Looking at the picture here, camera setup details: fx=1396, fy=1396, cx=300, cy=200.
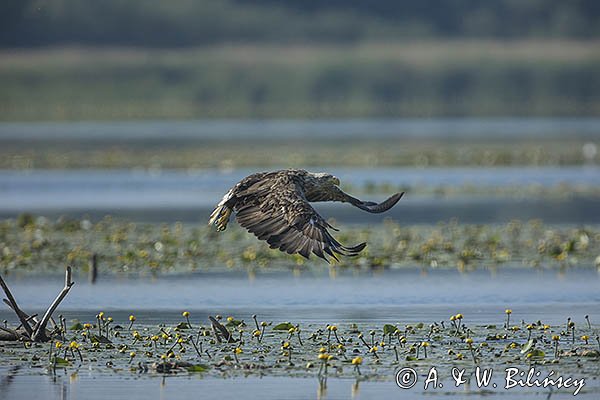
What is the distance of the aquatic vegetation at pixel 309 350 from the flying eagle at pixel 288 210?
3.48 ft

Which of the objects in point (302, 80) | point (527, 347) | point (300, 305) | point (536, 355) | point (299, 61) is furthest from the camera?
point (299, 61)

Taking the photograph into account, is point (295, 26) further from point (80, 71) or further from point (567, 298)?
point (567, 298)

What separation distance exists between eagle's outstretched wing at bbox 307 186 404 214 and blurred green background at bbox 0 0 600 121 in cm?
11053

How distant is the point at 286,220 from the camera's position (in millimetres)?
14156

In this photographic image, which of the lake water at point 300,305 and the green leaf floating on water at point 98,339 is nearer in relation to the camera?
the lake water at point 300,305

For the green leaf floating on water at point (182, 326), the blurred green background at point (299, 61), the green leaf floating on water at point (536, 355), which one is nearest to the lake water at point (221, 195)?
the green leaf floating on water at point (182, 326)

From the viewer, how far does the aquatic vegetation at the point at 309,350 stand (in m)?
13.7

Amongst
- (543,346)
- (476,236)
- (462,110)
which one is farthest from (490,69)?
(543,346)

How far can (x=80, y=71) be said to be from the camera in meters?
167

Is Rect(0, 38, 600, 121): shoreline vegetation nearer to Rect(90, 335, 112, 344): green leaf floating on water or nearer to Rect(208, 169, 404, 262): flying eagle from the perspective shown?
Rect(208, 169, 404, 262): flying eagle

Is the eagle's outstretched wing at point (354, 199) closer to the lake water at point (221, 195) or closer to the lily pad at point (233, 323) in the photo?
the lily pad at point (233, 323)

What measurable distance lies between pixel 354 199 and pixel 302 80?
151 m

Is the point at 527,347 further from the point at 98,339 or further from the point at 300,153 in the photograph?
the point at 300,153

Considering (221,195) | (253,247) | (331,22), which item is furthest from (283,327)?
(331,22)
